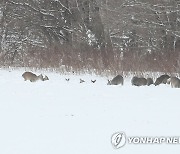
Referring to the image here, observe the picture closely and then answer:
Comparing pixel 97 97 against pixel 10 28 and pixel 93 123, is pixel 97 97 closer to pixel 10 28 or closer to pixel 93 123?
pixel 93 123

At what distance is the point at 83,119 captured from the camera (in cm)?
611

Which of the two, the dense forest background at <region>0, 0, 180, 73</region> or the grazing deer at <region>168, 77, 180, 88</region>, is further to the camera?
the dense forest background at <region>0, 0, 180, 73</region>

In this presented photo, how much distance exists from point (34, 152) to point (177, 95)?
4.28 m

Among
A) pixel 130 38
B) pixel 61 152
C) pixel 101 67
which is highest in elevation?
pixel 130 38

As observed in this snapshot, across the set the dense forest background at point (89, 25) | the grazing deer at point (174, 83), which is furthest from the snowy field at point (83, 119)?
the dense forest background at point (89, 25)

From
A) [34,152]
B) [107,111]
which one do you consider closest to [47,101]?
[107,111]

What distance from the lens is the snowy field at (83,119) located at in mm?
4773

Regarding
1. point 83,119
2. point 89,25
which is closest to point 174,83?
point 83,119

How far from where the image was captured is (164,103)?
728 cm

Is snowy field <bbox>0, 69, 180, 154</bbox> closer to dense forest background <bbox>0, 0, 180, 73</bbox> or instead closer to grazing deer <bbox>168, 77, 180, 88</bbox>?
grazing deer <bbox>168, 77, 180, 88</bbox>

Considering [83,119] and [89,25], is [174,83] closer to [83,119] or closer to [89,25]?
[83,119]

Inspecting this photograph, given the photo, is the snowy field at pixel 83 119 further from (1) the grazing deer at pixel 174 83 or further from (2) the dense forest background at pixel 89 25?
(2) the dense forest background at pixel 89 25

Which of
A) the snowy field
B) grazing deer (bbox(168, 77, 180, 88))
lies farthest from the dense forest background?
the snowy field

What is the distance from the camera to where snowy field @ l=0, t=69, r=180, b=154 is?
4.77 m
